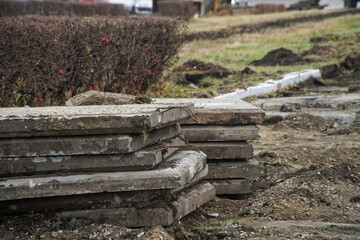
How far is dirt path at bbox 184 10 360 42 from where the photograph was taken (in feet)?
68.1

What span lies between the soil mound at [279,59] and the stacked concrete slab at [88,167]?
11194mm

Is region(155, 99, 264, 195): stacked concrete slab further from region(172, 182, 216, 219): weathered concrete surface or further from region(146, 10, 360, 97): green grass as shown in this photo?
region(146, 10, 360, 97): green grass

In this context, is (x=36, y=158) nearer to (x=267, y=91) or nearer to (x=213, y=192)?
(x=213, y=192)

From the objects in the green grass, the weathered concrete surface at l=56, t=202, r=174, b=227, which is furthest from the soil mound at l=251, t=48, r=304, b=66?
the weathered concrete surface at l=56, t=202, r=174, b=227

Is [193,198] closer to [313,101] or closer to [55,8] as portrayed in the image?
[313,101]

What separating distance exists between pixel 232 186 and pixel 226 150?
0.35 metres

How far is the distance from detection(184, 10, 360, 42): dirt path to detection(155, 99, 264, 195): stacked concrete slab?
15352 millimetres

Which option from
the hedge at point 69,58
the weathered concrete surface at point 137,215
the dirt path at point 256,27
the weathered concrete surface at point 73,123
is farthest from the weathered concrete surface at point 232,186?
the dirt path at point 256,27

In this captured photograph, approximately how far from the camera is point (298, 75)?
39.4 ft

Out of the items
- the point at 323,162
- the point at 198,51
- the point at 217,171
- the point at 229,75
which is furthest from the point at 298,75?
the point at 217,171

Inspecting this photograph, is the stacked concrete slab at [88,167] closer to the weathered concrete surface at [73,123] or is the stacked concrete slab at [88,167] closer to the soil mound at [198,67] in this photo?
the weathered concrete surface at [73,123]

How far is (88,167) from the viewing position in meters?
3.52

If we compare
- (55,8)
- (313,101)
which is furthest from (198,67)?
(55,8)

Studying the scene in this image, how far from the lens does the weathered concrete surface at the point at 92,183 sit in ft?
11.0
